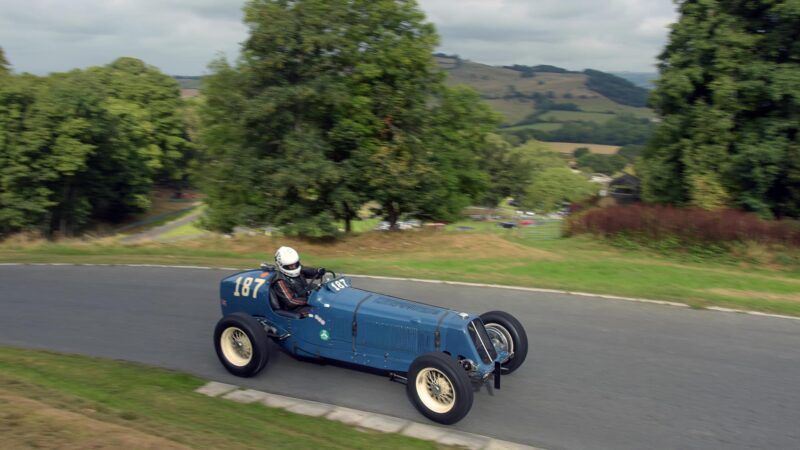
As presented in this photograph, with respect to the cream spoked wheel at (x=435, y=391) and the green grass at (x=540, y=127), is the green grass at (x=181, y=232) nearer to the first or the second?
the cream spoked wheel at (x=435, y=391)

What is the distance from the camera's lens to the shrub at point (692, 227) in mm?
18250

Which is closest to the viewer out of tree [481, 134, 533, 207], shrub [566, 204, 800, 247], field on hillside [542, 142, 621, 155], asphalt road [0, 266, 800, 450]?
asphalt road [0, 266, 800, 450]

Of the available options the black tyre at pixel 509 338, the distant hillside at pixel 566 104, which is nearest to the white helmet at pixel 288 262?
the black tyre at pixel 509 338

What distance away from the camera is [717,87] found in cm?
2173

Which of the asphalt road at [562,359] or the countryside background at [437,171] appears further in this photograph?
the countryside background at [437,171]

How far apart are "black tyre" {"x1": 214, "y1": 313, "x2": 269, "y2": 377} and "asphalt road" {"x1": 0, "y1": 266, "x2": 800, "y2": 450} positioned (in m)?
0.18

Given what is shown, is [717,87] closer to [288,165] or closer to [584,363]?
[288,165]

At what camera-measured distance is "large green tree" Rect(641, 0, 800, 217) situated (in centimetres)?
2077

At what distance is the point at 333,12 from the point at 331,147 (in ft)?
14.2

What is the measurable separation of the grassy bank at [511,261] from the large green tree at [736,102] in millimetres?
4754

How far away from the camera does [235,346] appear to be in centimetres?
841

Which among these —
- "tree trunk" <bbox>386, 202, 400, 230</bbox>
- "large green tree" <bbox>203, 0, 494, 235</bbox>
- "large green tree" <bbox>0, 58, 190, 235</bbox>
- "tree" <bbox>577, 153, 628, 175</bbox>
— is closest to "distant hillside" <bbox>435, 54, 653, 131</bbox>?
"tree" <bbox>577, 153, 628, 175</bbox>

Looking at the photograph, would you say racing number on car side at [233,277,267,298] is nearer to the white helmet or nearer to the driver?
the driver

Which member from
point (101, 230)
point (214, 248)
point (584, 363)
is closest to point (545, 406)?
point (584, 363)
